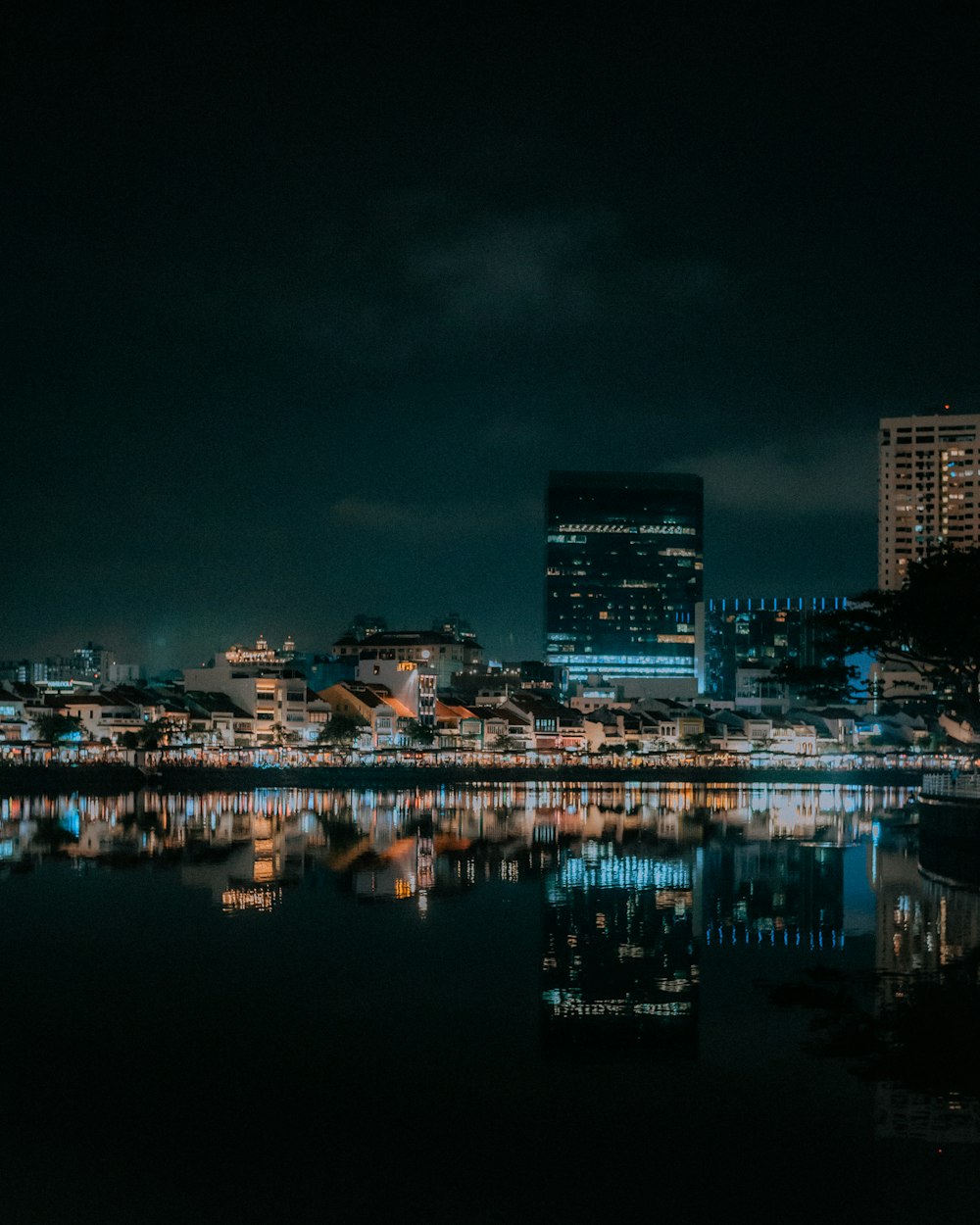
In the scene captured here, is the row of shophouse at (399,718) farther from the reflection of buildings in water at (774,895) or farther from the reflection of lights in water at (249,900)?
the reflection of lights in water at (249,900)

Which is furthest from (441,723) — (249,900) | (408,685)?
(249,900)

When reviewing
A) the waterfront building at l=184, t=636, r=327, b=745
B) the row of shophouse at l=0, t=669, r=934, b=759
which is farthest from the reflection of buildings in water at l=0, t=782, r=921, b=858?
the waterfront building at l=184, t=636, r=327, b=745

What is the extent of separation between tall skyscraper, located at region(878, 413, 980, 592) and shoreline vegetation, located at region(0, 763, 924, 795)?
59840 millimetres

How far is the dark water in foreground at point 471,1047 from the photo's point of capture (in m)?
10.1

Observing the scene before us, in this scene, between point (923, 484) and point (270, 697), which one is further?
point (923, 484)

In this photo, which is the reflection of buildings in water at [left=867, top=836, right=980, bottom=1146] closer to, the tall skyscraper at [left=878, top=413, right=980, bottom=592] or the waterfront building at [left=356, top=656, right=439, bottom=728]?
the waterfront building at [left=356, top=656, right=439, bottom=728]

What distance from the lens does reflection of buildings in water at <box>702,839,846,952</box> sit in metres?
21.3

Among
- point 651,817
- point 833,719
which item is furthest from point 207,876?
point 833,719

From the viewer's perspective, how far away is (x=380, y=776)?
271ft

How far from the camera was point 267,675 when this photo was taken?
107375 millimetres

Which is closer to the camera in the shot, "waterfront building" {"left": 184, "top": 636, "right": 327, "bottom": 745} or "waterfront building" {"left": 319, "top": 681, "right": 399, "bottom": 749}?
"waterfront building" {"left": 184, "top": 636, "right": 327, "bottom": 745}

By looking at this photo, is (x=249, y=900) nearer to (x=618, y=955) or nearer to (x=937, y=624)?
(x=618, y=955)

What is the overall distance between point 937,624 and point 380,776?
49.1 meters

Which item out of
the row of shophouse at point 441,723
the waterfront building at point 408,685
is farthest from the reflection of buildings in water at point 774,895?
the waterfront building at point 408,685
